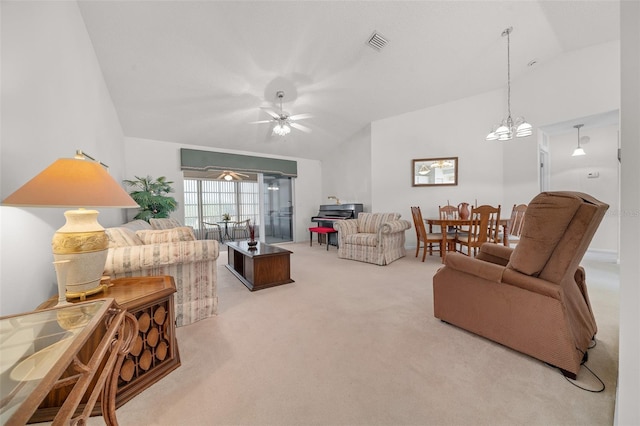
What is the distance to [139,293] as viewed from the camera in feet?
4.79

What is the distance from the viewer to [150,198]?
4.13 m

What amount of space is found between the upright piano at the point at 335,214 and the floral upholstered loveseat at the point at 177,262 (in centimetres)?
357

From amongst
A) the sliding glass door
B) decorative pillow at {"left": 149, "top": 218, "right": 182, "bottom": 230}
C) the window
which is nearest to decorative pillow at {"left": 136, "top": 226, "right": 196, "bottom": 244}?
decorative pillow at {"left": 149, "top": 218, "right": 182, "bottom": 230}

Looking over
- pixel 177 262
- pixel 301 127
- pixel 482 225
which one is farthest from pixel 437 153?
pixel 177 262

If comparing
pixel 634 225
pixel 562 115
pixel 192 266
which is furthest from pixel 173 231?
pixel 562 115

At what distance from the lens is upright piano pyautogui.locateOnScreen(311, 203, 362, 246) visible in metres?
5.73

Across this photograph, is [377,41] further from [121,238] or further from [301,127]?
[121,238]

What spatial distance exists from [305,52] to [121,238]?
3.12 metres

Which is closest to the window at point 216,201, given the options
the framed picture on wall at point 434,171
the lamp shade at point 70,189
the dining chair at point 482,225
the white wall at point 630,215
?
the framed picture on wall at point 434,171

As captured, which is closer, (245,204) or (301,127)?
(301,127)

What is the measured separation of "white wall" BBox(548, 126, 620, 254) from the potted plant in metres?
7.82

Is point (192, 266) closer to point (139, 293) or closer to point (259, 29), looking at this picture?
point (139, 293)

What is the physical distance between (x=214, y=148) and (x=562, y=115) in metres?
6.86

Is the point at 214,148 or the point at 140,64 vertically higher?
the point at 140,64
